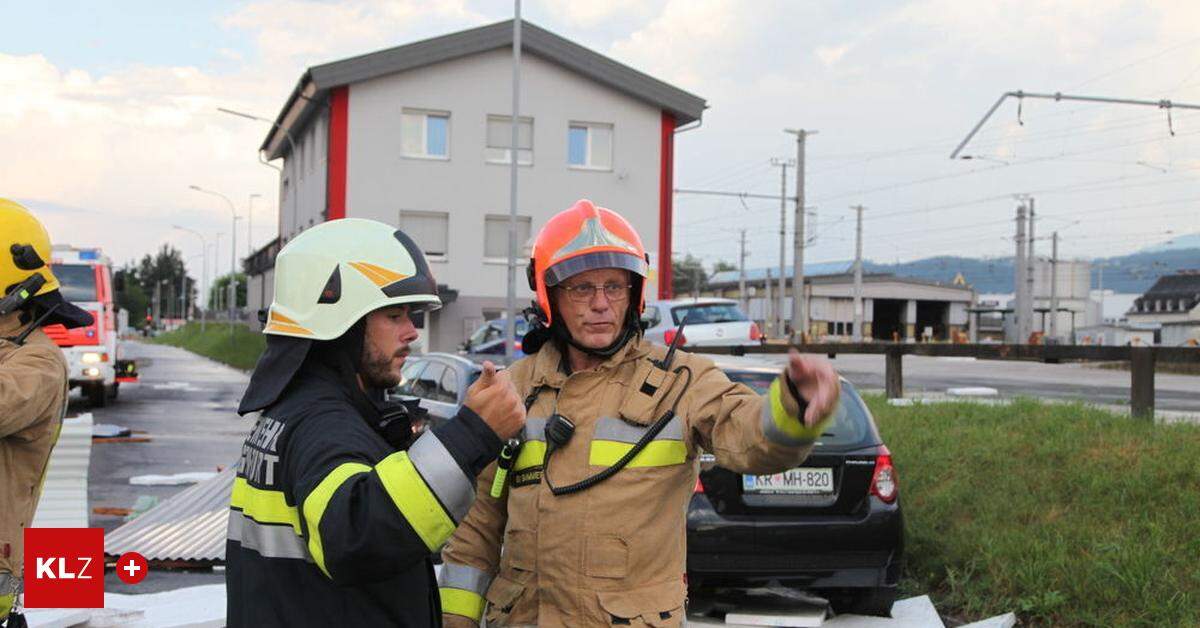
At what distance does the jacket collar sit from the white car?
15356 mm

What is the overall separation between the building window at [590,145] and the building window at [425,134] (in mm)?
3952

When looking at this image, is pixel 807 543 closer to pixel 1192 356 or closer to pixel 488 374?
pixel 488 374

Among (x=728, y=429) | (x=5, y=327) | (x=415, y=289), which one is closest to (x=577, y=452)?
(x=728, y=429)

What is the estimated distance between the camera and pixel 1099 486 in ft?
23.7

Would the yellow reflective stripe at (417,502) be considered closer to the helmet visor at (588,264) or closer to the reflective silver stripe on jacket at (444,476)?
the reflective silver stripe on jacket at (444,476)

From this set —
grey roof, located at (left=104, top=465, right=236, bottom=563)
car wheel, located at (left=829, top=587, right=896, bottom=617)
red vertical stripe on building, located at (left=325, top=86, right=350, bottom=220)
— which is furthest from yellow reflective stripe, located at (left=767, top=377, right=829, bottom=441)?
red vertical stripe on building, located at (left=325, top=86, right=350, bottom=220)

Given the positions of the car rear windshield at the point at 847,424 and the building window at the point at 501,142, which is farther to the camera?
the building window at the point at 501,142

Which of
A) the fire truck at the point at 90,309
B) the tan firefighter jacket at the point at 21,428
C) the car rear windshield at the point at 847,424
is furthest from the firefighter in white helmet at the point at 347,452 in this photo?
the fire truck at the point at 90,309

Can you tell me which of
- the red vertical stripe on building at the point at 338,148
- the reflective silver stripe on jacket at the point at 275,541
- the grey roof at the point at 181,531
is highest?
the red vertical stripe on building at the point at 338,148

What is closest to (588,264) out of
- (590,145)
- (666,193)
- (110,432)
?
(110,432)

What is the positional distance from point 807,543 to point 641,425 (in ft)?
11.6

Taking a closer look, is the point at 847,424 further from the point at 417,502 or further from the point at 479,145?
the point at 479,145

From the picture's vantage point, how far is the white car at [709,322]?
61.7 feet

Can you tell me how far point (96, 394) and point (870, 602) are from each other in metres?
18.3
